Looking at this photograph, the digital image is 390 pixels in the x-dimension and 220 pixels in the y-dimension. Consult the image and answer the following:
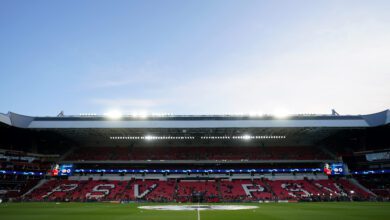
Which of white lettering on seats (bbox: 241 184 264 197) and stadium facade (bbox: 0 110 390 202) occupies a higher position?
stadium facade (bbox: 0 110 390 202)

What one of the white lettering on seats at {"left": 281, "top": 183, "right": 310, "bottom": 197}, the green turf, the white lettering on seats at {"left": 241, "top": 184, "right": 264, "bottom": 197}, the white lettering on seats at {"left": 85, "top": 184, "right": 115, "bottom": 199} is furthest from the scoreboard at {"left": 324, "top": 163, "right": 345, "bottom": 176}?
the white lettering on seats at {"left": 85, "top": 184, "right": 115, "bottom": 199}

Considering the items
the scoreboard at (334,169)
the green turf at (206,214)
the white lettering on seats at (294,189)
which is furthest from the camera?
the scoreboard at (334,169)

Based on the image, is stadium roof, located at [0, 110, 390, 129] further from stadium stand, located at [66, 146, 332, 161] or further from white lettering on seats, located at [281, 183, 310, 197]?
white lettering on seats, located at [281, 183, 310, 197]

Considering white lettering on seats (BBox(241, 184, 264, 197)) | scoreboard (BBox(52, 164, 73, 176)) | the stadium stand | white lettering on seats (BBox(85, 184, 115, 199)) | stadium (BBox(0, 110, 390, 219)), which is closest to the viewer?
white lettering on seats (BBox(85, 184, 115, 199))

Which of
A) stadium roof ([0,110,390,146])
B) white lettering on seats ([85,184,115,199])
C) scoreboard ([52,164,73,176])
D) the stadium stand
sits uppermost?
stadium roof ([0,110,390,146])

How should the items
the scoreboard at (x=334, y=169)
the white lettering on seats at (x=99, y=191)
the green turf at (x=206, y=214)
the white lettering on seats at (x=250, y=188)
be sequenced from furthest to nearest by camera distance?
the scoreboard at (x=334, y=169) → the white lettering on seats at (x=250, y=188) → the white lettering on seats at (x=99, y=191) → the green turf at (x=206, y=214)

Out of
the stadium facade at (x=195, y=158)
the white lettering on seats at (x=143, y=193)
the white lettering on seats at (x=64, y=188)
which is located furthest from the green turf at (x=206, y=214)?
the white lettering on seats at (x=64, y=188)

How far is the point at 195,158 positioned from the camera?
65312 mm

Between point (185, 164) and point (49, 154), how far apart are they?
3126 cm

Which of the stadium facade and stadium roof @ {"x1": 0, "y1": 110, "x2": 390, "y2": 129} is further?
stadium roof @ {"x1": 0, "y1": 110, "x2": 390, "y2": 129}

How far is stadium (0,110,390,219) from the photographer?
55844 millimetres

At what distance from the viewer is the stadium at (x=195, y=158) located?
5584 cm

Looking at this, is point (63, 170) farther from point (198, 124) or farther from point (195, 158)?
point (198, 124)

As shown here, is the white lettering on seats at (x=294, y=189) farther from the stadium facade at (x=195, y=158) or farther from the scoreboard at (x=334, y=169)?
the scoreboard at (x=334, y=169)
